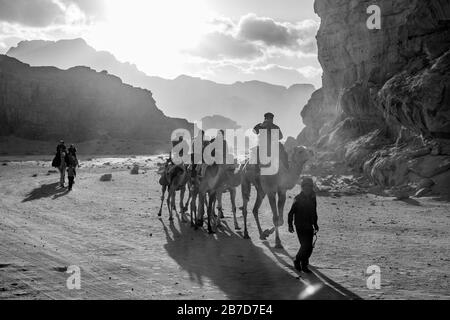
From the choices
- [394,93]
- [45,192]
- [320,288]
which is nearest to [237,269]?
[320,288]

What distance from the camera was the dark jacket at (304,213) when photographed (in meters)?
8.73

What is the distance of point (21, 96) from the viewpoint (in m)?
103

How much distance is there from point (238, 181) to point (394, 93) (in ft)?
50.9

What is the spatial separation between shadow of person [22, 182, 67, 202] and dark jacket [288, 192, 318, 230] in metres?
14.1

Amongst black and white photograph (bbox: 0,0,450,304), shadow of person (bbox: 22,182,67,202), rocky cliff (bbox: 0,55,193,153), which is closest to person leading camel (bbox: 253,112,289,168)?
black and white photograph (bbox: 0,0,450,304)

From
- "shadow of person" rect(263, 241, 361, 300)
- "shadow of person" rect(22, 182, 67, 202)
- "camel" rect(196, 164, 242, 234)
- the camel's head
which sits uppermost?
the camel's head

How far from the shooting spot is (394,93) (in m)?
26.1

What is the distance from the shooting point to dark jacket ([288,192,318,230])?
28.7 feet

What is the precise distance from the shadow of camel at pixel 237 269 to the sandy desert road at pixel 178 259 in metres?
0.02

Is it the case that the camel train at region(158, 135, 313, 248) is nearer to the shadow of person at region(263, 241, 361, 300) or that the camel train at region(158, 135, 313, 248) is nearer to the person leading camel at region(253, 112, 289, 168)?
the person leading camel at region(253, 112, 289, 168)
